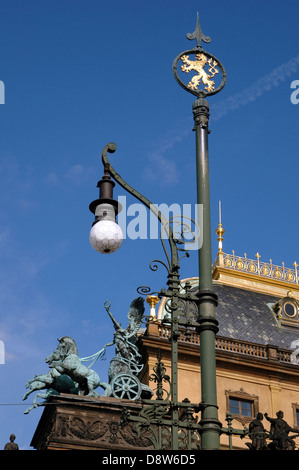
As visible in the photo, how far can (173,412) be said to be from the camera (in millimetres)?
10312

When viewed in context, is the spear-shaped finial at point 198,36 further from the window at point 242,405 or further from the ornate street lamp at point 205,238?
the window at point 242,405

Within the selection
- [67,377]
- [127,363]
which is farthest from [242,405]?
[67,377]

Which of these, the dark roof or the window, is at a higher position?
the dark roof

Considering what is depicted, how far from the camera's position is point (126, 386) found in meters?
32.3

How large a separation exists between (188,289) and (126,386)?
842 inches

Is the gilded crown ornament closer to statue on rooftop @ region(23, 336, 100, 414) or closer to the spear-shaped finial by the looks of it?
the spear-shaped finial

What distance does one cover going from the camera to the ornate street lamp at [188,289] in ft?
33.1

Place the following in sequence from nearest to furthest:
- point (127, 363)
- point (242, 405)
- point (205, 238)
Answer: point (205, 238) < point (127, 363) < point (242, 405)

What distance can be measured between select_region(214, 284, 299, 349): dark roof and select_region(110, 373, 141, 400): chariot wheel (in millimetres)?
8630

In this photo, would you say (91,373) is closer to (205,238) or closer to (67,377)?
(67,377)

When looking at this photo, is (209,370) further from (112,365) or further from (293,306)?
(293,306)

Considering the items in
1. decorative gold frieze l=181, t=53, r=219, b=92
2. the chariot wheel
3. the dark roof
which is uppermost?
the dark roof

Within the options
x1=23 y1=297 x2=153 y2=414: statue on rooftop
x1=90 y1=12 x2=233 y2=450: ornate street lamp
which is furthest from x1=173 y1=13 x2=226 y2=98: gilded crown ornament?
x1=23 y1=297 x2=153 y2=414: statue on rooftop

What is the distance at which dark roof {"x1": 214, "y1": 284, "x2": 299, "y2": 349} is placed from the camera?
41156 mm
